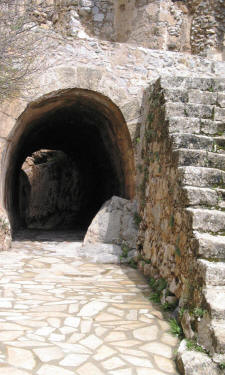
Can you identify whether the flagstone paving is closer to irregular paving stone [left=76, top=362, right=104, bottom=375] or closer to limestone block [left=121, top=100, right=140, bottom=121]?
irregular paving stone [left=76, top=362, right=104, bottom=375]

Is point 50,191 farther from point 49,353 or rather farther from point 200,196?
point 49,353

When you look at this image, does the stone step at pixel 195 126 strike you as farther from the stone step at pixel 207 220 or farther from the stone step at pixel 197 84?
the stone step at pixel 207 220

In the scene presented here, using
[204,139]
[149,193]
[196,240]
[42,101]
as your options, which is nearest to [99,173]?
[42,101]

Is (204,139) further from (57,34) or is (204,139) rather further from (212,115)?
(57,34)

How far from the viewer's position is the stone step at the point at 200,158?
3.97m

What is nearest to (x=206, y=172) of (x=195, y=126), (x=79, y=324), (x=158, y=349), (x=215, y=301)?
(x=195, y=126)

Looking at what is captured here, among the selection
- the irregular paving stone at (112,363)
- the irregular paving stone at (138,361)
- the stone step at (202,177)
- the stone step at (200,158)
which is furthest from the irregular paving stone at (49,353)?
the stone step at (200,158)

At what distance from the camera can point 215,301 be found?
2.77 m

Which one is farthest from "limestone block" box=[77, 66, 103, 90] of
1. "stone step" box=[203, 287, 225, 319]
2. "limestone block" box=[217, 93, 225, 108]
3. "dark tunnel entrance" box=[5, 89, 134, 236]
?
"stone step" box=[203, 287, 225, 319]

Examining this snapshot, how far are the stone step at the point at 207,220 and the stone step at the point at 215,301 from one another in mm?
603

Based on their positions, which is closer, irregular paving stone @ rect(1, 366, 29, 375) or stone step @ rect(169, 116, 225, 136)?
irregular paving stone @ rect(1, 366, 29, 375)

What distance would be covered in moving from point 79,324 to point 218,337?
1294 mm

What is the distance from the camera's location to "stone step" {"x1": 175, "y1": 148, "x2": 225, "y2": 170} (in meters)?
3.97

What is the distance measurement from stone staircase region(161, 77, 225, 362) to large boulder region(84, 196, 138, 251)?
2.16m
